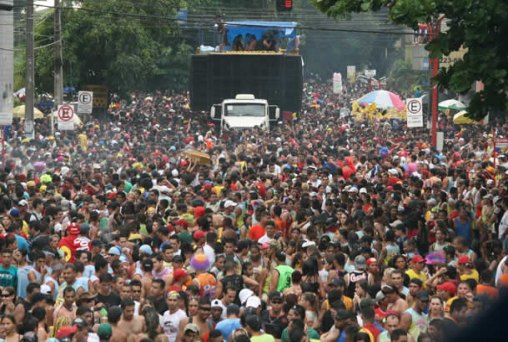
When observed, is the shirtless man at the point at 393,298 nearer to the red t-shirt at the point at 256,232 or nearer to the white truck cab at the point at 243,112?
the red t-shirt at the point at 256,232

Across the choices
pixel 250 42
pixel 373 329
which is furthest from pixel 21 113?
pixel 373 329

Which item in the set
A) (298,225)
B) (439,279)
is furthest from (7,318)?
(298,225)

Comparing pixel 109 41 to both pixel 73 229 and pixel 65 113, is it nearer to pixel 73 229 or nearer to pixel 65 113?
pixel 65 113

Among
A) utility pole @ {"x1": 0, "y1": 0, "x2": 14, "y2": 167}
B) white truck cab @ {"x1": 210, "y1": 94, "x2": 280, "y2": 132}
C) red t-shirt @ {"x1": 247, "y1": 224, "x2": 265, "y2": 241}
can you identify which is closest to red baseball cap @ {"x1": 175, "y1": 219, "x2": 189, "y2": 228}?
red t-shirt @ {"x1": 247, "y1": 224, "x2": 265, "y2": 241}

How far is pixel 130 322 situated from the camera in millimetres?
8820

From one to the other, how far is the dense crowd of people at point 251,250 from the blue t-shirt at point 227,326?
0.05ft

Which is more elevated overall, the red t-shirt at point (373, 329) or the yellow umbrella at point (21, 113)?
the red t-shirt at point (373, 329)

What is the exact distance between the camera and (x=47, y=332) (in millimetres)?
9227

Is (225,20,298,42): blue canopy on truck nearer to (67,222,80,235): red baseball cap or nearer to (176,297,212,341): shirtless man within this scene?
(67,222,80,235): red baseball cap

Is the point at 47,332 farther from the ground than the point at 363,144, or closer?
farther from the ground

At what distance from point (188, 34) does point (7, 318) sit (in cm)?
6597

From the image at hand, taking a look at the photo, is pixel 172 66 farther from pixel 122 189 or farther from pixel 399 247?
pixel 399 247

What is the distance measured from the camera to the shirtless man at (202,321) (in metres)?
8.84

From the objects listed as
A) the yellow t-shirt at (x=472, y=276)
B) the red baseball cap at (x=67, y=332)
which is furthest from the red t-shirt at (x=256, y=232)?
the red baseball cap at (x=67, y=332)
